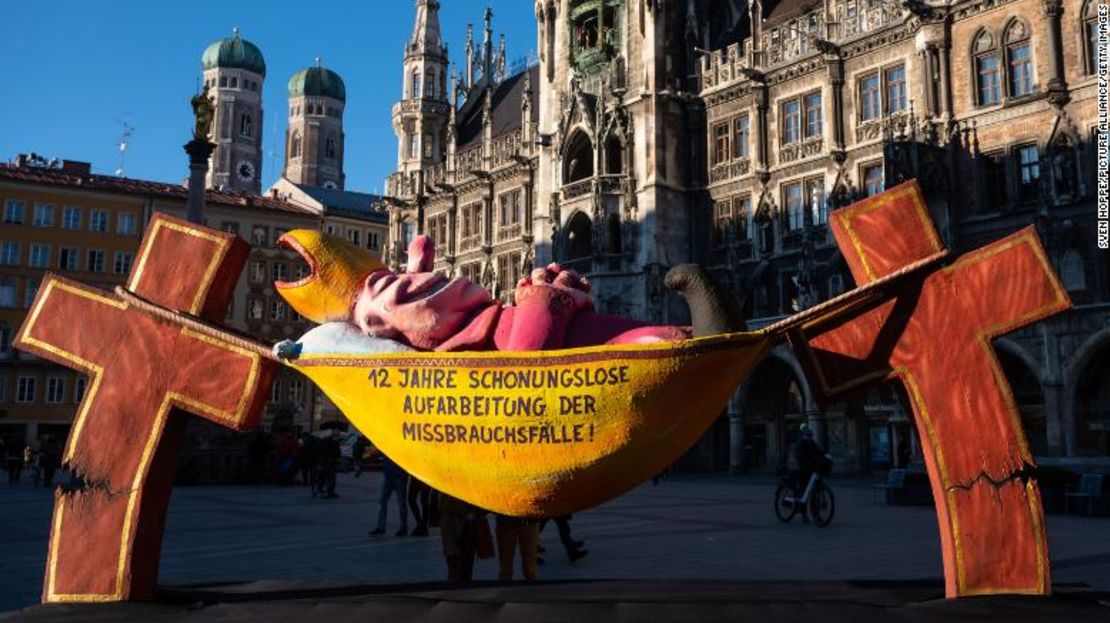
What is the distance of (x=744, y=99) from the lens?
33125 mm

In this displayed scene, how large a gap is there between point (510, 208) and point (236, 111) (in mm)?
79011

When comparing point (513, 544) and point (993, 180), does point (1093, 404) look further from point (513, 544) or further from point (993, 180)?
point (513, 544)

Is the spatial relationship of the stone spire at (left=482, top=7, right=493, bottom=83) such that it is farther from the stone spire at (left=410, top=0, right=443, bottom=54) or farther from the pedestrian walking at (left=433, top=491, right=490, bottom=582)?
the pedestrian walking at (left=433, top=491, right=490, bottom=582)

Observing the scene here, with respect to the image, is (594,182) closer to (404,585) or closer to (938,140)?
(938,140)

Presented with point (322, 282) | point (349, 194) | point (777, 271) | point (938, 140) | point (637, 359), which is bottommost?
point (637, 359)

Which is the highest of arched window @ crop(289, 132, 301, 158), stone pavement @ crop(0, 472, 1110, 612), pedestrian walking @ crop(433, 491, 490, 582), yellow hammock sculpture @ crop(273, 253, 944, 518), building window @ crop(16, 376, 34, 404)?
arched window @ crop(289, 132, 301, 158)

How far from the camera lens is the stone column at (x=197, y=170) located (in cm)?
2416

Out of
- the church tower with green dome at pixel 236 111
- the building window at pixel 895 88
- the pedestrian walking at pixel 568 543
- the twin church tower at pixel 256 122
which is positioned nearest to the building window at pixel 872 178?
the building window at pixel 895 88

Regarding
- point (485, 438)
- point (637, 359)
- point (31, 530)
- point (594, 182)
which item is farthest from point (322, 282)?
point (594, 182)

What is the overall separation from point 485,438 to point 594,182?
3037 cm

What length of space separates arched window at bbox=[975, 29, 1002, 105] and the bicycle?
1681 centimetres

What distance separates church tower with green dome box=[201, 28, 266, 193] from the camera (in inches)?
4245

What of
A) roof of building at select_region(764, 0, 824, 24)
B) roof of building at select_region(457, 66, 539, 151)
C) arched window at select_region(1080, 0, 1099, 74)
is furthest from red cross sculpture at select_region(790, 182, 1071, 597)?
roof of building at select_region(457, 66, 539, 151)

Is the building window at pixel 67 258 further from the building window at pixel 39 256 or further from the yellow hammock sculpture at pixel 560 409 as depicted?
the yellow hammock sculpture at pixel 560 409
